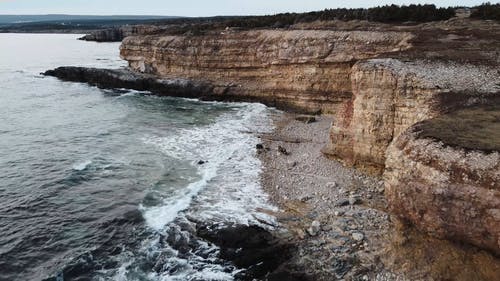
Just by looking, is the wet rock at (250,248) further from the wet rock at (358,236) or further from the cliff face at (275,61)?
the cliff face at (275,61)

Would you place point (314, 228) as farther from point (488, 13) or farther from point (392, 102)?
point (488, 13)

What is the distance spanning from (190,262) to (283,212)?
453cm

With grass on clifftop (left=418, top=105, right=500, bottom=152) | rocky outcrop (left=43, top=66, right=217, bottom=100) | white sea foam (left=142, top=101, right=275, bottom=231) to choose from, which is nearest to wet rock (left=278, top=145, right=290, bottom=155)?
white sea foam (left=142, top=101, right=275, bottom=231)

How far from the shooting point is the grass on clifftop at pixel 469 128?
12.6m

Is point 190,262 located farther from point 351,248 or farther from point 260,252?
point 351,248

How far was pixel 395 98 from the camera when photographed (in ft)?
64.4

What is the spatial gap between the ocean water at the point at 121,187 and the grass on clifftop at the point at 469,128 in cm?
684

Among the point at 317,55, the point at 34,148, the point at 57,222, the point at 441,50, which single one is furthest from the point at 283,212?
the point at 317,55

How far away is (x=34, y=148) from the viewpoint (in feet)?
88.8

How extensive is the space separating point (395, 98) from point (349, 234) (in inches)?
298

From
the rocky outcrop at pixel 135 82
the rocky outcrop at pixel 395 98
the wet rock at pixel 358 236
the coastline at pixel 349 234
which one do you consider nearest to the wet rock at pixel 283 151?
the coastline at pixel 349 234

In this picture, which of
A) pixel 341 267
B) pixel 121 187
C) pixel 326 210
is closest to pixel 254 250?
pixel 341 267

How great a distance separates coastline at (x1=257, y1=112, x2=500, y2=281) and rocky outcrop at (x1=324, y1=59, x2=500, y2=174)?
1.28m

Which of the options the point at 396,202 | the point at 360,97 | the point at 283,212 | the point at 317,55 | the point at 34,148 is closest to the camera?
the point at 396,202
